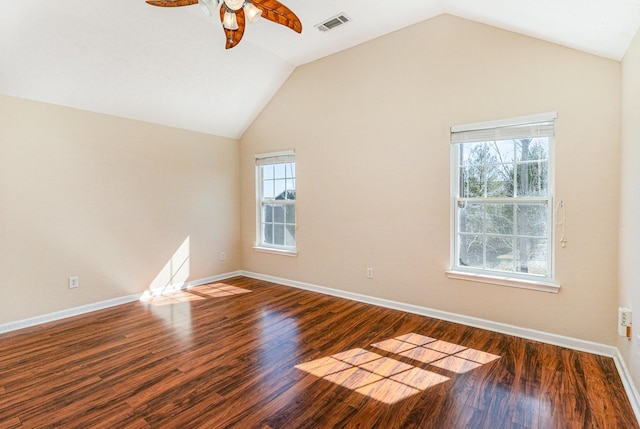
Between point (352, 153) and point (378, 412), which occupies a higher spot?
point (352, 153)

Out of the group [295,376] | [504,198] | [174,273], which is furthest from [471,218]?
[174,273]

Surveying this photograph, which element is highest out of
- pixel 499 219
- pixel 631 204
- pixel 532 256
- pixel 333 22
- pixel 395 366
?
pixel 333 22

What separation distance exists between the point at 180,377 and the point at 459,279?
2.61 meters

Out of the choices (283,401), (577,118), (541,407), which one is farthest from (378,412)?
(577,118)

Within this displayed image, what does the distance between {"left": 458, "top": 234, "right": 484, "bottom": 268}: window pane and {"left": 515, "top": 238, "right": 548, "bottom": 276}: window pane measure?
1.03ft

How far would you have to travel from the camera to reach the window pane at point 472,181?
3057 millimetres

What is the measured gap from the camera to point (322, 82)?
4066 millimetres

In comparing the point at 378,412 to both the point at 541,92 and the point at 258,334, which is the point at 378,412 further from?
the point at 541,92

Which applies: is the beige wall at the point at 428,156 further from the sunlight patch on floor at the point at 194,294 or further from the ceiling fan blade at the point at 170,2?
the ceiling fan blade at the point at 170,2

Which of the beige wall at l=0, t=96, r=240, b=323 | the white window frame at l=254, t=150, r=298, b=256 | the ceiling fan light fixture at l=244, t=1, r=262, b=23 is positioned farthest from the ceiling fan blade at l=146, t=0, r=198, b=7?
the white window frame at l=254, t=150, r=298, b=256

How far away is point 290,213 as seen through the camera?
4703mm

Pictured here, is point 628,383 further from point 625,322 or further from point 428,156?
point 428,156

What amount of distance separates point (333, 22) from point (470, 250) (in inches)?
108

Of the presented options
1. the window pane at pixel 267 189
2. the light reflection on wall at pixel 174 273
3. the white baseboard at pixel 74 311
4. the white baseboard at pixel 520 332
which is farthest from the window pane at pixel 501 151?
the white baseboard at pixel 74 311
